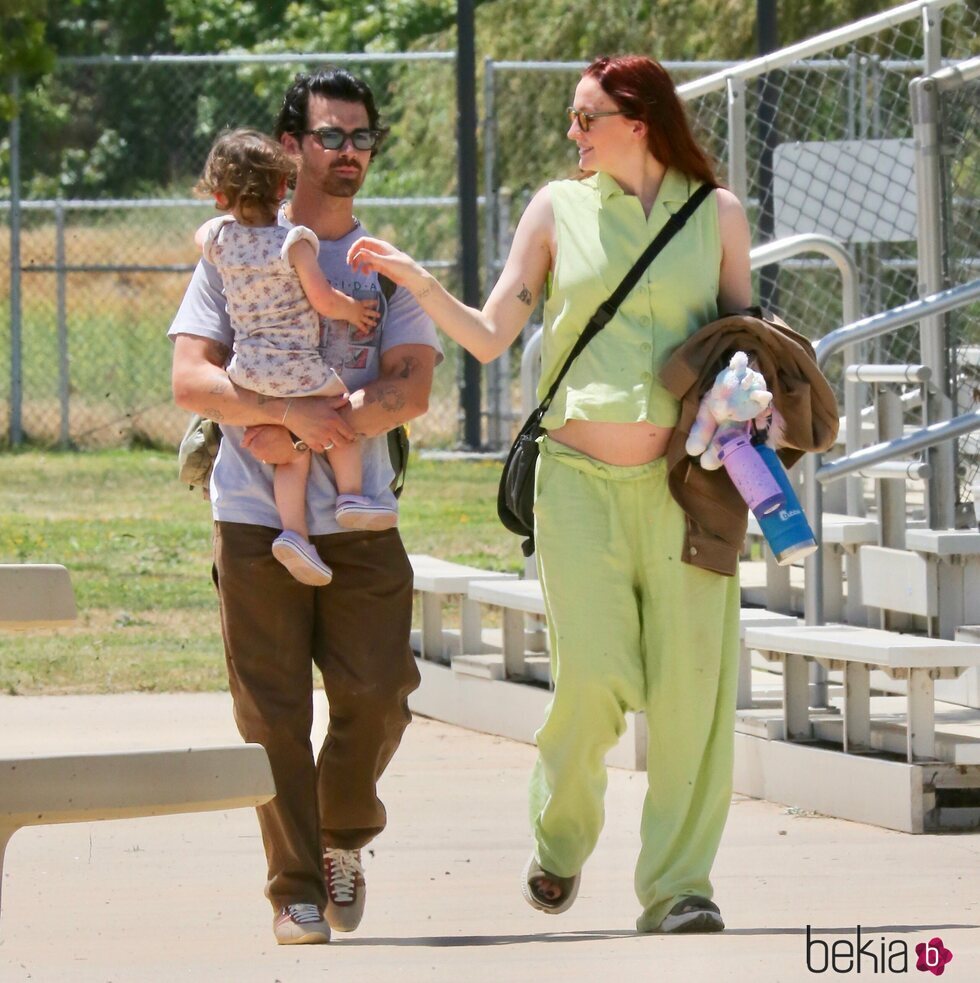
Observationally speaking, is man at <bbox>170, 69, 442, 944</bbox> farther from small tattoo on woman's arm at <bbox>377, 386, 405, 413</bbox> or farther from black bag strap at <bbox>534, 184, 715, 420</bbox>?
black bag strap at <bbox>534, 184, 715, 420</bbox>

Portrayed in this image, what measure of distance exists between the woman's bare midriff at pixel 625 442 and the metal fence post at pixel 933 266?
241 centimetres

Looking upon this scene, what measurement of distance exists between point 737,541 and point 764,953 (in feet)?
3.10

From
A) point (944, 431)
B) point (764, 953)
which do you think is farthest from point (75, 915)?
point (944, 431)

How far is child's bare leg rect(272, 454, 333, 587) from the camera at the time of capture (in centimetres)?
467

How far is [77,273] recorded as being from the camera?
16.2 metres

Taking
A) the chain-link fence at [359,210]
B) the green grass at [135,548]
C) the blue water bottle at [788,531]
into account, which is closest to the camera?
the blue water bottle at [788,531]

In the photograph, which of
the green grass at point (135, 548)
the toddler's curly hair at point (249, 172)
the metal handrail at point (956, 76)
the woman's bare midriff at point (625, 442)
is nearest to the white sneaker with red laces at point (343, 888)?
the woman's bare midriff at point (625, 442)

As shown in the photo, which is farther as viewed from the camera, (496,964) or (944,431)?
(944,431)

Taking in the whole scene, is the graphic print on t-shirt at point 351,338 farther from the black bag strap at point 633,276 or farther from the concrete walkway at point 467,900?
the concrete walkway at point 467,900

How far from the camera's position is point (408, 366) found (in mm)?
4844

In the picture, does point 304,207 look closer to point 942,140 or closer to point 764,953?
point 764,953

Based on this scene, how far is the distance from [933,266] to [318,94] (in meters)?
2.85

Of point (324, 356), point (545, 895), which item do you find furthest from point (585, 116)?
point (545, 895)

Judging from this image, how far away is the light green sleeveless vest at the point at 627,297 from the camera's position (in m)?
4.75
